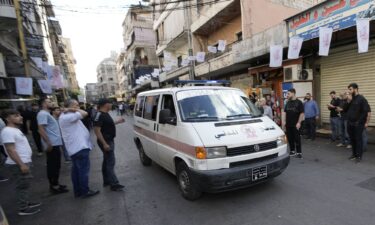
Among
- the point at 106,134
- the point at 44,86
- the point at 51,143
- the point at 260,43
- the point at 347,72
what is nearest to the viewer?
the point at 106,134

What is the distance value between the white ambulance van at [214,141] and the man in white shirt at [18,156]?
7.86 ft

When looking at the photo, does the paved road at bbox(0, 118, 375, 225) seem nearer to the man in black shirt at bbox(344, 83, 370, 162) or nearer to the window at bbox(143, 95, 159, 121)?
the man in black shirt at bbox(344, 83, 370, 162)

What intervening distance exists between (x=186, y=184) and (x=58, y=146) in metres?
2.90

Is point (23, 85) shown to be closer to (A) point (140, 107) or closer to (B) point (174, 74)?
(A) point (140, 107)

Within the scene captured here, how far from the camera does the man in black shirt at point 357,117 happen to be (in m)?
5.12

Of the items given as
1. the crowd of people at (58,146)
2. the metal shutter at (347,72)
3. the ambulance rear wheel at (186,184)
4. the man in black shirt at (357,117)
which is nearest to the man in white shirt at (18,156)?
the crowd of people at (58,146)

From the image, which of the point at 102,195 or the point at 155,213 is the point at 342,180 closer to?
the point at 155,213

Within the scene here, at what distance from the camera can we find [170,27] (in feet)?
72.3

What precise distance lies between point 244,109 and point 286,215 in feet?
6.63

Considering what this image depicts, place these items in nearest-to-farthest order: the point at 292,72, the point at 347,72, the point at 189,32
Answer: the point at 347,72 → the point at 292,72 → the point at 189,32

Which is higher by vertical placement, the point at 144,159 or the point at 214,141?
the point at 214,141

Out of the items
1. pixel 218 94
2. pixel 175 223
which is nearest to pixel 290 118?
pixel 218 94

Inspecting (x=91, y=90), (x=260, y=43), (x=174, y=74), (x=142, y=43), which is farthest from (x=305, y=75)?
(x=91, y=90)

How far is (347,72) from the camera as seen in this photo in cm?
854
